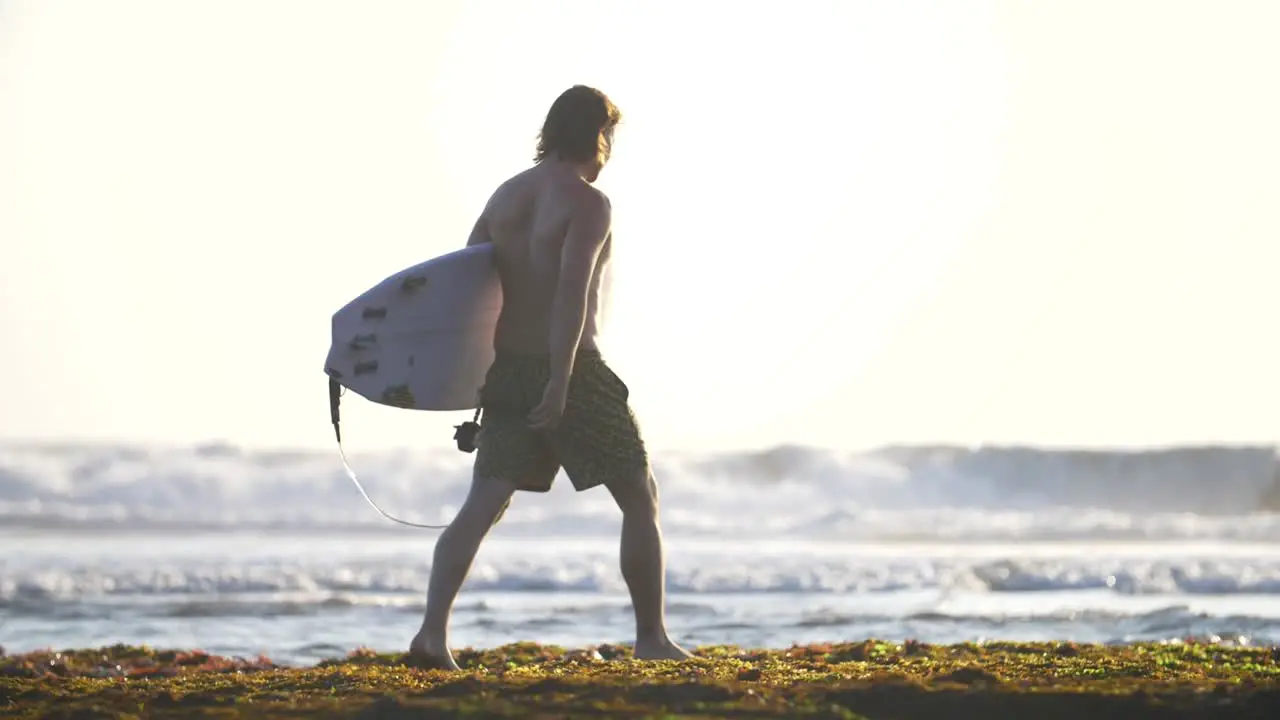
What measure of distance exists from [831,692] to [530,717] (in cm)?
96

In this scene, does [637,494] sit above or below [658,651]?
above

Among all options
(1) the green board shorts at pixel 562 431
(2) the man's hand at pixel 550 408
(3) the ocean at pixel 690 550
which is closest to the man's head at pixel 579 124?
(1) the green board shorts at pixel 562 431

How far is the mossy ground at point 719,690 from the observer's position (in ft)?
14.6

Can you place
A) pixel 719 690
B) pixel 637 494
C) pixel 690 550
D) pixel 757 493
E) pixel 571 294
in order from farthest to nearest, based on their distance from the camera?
1. pixel 757 493
2. pixel 690 550
3. pixel 637 494
4. pixel 571 294
5. pixel 719 690

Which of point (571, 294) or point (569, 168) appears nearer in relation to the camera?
point (571, 294)

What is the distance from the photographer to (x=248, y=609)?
1422 centimetres

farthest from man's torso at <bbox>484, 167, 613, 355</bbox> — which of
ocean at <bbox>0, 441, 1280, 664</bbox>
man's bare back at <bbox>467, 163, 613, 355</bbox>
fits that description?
ocean at <bbox>0, 441, 1280, 664</bbox>

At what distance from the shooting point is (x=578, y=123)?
6215 mm

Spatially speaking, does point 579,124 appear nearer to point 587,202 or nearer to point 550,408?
point 587,202

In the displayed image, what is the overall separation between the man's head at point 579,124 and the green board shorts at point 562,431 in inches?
30.1

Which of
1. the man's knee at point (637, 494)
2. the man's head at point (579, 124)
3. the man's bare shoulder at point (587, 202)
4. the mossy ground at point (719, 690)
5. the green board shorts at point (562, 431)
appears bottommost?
the mossy ground at point (719, 690)

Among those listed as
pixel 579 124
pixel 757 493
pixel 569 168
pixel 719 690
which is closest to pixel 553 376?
pixel 569 168

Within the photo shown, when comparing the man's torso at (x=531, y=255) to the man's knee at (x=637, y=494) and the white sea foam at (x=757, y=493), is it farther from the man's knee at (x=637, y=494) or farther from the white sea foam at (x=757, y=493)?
the white sea foam at (x=757, y=493)

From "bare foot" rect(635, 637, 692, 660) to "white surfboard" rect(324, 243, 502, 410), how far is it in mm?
1189
